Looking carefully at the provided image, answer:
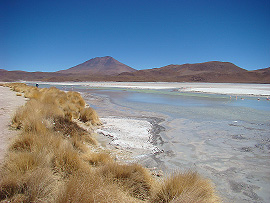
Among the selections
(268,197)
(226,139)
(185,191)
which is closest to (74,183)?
(185,191)

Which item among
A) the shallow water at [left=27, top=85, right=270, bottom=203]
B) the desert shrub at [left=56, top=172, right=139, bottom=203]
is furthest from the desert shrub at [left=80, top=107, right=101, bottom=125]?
the desert shrub at [left=56, top=172, right=139, bottom=203]

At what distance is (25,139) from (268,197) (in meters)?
4.27

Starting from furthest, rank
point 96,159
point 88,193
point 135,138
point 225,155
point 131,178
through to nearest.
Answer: point 135,138 → point 225,155 → point 96,159 → point 131,178 → point 88,193

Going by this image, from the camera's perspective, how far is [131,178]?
113 inches

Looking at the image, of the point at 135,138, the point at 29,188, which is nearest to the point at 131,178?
the point at 29,188

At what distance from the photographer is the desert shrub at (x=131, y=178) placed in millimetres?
2694

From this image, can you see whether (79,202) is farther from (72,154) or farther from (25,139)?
(25,139)

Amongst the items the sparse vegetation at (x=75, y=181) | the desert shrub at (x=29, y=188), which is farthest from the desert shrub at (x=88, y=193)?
the desert shrub at (x=29, y=188)

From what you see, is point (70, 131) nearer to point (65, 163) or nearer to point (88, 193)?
point (65, 163)

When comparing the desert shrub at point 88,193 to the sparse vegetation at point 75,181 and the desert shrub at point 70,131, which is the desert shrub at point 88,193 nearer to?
the sparse vegetation at point 75,181

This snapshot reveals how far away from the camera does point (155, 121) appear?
28.6ft

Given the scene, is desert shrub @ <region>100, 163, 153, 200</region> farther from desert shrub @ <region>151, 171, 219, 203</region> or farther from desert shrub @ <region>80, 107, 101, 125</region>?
desert shrub @ <region>80, 107, 101, 125</region>

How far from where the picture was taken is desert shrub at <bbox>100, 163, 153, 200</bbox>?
106 inches

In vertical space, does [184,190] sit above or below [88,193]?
below
